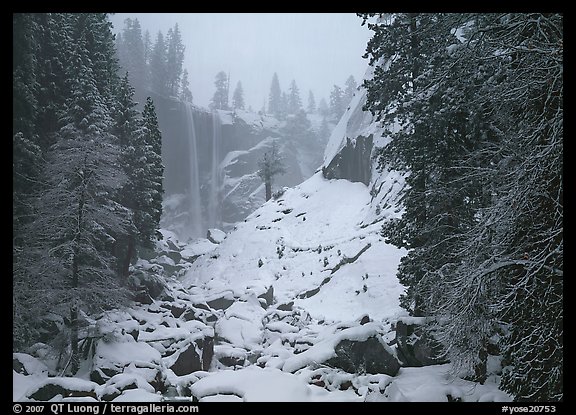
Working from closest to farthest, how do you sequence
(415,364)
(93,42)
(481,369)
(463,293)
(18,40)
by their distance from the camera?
(463,293) < (481,369) < (415,364) < (18,40) < (93,42)

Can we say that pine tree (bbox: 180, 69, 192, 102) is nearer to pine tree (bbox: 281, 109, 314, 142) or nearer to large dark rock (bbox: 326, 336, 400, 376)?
pine tree (bbox: 281, 109, 314, 142)

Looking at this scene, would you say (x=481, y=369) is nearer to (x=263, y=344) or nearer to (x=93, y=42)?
(x=263, y=344)

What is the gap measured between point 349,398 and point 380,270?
1683cm

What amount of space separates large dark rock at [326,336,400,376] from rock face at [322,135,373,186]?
33014 mm

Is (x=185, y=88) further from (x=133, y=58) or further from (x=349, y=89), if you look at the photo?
(x=349, y=89)

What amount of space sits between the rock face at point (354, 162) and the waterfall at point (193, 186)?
1272 inches

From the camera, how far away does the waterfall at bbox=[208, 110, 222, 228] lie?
2820 inches

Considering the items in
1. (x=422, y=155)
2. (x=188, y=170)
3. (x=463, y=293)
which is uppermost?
(x=188, y=170)

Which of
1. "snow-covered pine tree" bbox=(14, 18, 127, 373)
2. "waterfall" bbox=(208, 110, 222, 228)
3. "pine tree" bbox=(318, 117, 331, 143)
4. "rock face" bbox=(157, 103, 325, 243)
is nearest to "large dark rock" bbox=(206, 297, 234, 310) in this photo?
"snow-covered pine tree" bbox=(14, 18, 127, 373)

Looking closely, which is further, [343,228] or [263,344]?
[343,228]

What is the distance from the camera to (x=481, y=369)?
880 centimetres

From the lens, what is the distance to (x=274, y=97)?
115m
